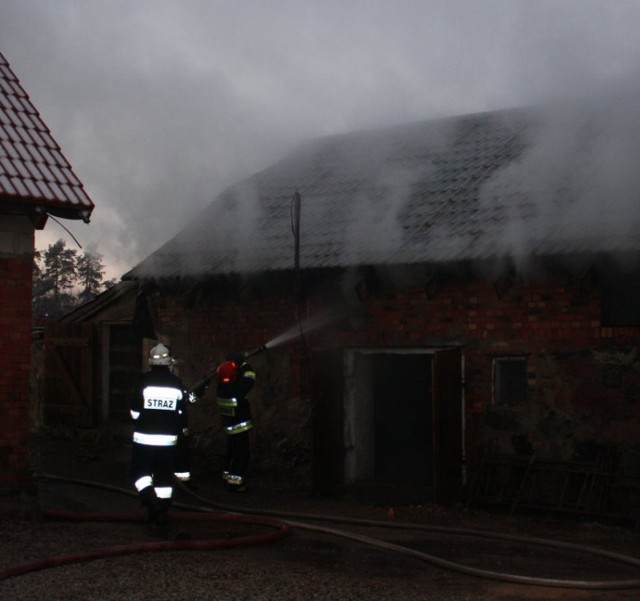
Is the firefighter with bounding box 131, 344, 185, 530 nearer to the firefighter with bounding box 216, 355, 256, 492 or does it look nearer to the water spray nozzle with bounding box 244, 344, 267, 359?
the firefighter with bounding box 216, 355, 256, 492

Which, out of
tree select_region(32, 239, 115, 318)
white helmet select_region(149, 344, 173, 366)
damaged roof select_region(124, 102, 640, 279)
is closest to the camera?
white helmet select_region(149, 344, 173, 366)

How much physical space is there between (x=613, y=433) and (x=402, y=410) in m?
4.67

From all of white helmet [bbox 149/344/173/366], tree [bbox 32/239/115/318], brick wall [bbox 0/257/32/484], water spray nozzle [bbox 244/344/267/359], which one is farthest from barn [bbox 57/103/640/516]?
tree [bbox 32/239/115/318]

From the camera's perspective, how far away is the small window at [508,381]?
35.9 feet

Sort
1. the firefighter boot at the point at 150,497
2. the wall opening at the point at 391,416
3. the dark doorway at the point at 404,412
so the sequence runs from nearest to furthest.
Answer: the firefighter boot at the point at 150,497, the wall opening at the point at 391,416, the dark doorway at the point at 404,412

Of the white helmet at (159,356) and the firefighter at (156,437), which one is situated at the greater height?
the white helmet at (159,356)

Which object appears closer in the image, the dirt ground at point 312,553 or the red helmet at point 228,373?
the dirt ground at point 312,553

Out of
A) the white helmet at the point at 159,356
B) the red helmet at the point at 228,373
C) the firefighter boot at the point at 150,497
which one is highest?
the white helmet at the point at 159,356

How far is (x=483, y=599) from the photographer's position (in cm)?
664

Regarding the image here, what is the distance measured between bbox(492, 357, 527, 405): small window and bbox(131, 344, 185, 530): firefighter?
143 inches

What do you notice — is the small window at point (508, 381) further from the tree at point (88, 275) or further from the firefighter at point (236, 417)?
the tree at point (88, 275)

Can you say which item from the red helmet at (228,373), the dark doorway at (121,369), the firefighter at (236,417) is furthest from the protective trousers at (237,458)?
the dark doorway at (121,369)

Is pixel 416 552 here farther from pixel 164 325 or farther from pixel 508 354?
pixel 164 325

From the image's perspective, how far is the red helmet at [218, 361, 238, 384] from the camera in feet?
38.7
